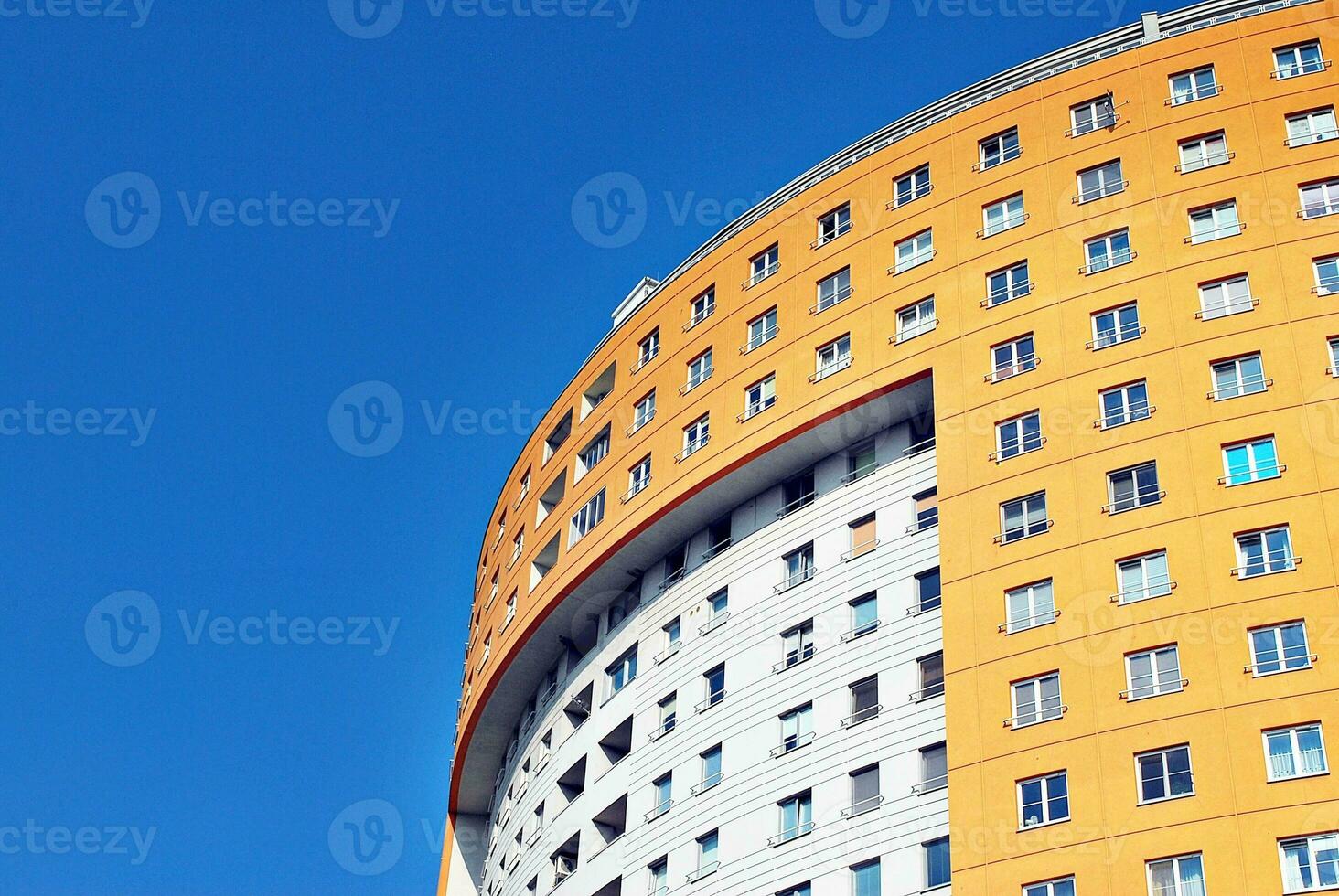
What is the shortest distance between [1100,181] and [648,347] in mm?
16568

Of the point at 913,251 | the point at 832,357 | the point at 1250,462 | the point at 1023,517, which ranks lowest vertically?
the point at 1023,517

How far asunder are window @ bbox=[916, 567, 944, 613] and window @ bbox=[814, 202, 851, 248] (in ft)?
42.1

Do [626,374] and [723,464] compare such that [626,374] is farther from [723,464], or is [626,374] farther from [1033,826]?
[1033,826]

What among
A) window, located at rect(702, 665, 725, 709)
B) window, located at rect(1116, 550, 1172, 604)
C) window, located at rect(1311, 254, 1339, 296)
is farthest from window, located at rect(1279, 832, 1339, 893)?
window, located at rect(702, 665, 725, 709)

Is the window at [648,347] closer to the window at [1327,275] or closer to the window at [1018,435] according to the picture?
the window at [1018,435]

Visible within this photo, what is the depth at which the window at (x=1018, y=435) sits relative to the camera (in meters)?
40.4

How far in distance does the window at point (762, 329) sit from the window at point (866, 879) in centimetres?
1749

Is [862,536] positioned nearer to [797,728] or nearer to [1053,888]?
[797,728]

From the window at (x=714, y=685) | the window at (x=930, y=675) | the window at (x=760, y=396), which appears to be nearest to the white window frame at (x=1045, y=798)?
the window at (x=930, y=675)

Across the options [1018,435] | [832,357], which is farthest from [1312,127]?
[832,357]

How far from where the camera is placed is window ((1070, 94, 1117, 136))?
4562cm

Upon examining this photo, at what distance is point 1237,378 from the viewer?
127ft

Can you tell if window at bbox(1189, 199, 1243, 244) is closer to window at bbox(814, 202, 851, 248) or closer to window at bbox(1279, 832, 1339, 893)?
window at bbox(814, 202, 851, 248)

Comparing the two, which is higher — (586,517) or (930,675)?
(586,517)
